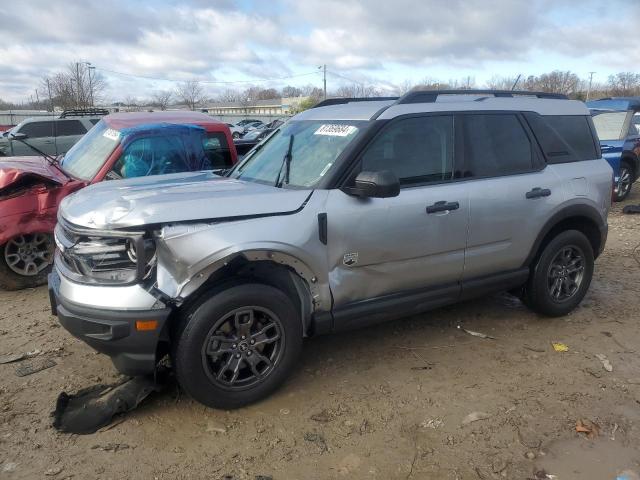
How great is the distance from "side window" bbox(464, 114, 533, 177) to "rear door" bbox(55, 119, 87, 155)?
40.1 ft

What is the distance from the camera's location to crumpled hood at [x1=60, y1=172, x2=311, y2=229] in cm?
293

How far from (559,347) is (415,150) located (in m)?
2.04

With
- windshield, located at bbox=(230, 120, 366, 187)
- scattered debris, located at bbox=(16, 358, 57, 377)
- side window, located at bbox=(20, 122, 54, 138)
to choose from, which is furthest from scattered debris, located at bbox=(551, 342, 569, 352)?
side window, located at bbox=(20, 122, 54, 138)

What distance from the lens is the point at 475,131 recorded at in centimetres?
408

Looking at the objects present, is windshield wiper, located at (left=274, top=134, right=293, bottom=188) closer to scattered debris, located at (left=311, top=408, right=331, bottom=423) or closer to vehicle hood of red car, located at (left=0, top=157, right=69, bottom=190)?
scattered debris, located at (left=311, top=408, right=331, bottom=423)

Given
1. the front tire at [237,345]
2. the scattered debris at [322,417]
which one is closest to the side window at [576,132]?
the front tire at [237,345]

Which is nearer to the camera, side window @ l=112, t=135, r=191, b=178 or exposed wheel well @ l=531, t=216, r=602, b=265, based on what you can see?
exposed wheel well @ l=531, t=216, r=602, b=265

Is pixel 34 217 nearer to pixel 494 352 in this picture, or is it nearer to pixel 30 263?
pixel 30 263

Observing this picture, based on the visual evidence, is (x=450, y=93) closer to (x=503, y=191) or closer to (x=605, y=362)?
(x=503, y=191)

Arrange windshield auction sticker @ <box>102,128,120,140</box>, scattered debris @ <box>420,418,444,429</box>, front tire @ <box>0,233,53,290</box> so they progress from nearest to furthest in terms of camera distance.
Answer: scattered debris @ <box>420,418,444,429</box>, front tire @ <box>0,233,53,290</box>, windshield auction sticker @ <box>102,128,120,140</box>

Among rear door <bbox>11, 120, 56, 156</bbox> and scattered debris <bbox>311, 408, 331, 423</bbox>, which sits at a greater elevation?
rear door <bbox>11, 120, 56, 156</bbox>

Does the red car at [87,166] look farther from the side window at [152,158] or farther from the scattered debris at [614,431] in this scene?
the scattered debris at [614,431]

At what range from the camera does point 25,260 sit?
5.36 meters

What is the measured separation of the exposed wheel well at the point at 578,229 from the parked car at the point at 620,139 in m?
6.57
